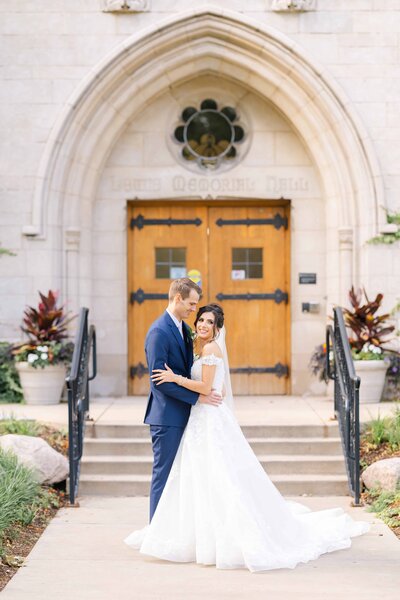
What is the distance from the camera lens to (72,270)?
34.2 feet

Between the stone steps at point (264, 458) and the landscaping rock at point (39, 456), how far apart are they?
23 centimetres

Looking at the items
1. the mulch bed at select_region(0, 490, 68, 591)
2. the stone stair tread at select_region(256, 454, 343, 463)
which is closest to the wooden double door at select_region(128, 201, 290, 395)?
the stone stair tread at select_region(256, 454, 343, 463)

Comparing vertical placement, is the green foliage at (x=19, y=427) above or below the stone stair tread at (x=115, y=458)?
above

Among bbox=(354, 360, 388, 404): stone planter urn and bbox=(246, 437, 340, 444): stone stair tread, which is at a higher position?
bbox=(354, 360, 388, 404): stone planter urn

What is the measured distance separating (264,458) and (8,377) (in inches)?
126

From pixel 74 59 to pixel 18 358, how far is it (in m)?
3.17

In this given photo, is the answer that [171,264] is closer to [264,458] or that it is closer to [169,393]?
[264,458]

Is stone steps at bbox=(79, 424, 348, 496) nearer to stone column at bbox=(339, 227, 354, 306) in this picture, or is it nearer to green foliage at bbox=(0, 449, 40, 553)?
green foliage at bbox=(0, 449, 40, 553)

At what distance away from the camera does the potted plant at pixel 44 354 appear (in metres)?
9.70

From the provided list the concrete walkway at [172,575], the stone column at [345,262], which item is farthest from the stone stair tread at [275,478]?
the stone column at [345,262]

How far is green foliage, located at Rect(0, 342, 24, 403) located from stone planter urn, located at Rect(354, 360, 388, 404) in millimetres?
3438

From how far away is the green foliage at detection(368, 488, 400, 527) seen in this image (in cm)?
667

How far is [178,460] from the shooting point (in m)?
5.78

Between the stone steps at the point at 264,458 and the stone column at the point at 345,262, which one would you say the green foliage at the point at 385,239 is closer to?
the stone column at the point at 345,262
